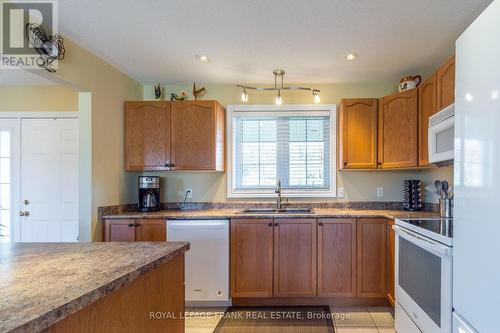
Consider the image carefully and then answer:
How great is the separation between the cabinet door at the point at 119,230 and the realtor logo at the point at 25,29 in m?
1.47

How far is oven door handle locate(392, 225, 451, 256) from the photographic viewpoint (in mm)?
1477

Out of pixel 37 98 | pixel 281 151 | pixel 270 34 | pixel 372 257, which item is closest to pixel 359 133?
pixel 281 151

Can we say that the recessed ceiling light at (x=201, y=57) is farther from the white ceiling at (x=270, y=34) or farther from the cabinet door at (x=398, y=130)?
the cabinet door at (x=398, y=130)

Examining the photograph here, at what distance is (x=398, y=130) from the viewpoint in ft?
9.65

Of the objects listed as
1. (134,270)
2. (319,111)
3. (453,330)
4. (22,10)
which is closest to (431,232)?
(453,330)

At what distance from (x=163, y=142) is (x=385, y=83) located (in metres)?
2.58

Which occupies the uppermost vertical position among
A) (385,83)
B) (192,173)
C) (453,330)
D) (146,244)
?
(385,83)

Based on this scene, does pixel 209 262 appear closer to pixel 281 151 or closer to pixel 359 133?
pixel 281 151

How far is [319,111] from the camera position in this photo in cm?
347

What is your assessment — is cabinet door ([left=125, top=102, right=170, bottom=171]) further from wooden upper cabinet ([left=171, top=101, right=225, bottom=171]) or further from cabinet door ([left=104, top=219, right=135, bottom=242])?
cabinet door ([left=104, top=219, right=135, bottom=242])

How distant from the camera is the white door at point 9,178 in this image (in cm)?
333

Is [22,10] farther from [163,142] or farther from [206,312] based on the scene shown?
[206,312]

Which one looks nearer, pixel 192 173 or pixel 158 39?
pixel 158 39

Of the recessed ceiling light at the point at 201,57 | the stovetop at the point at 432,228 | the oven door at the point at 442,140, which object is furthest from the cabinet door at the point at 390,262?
the recessed ceiling light at the point at 201,57
